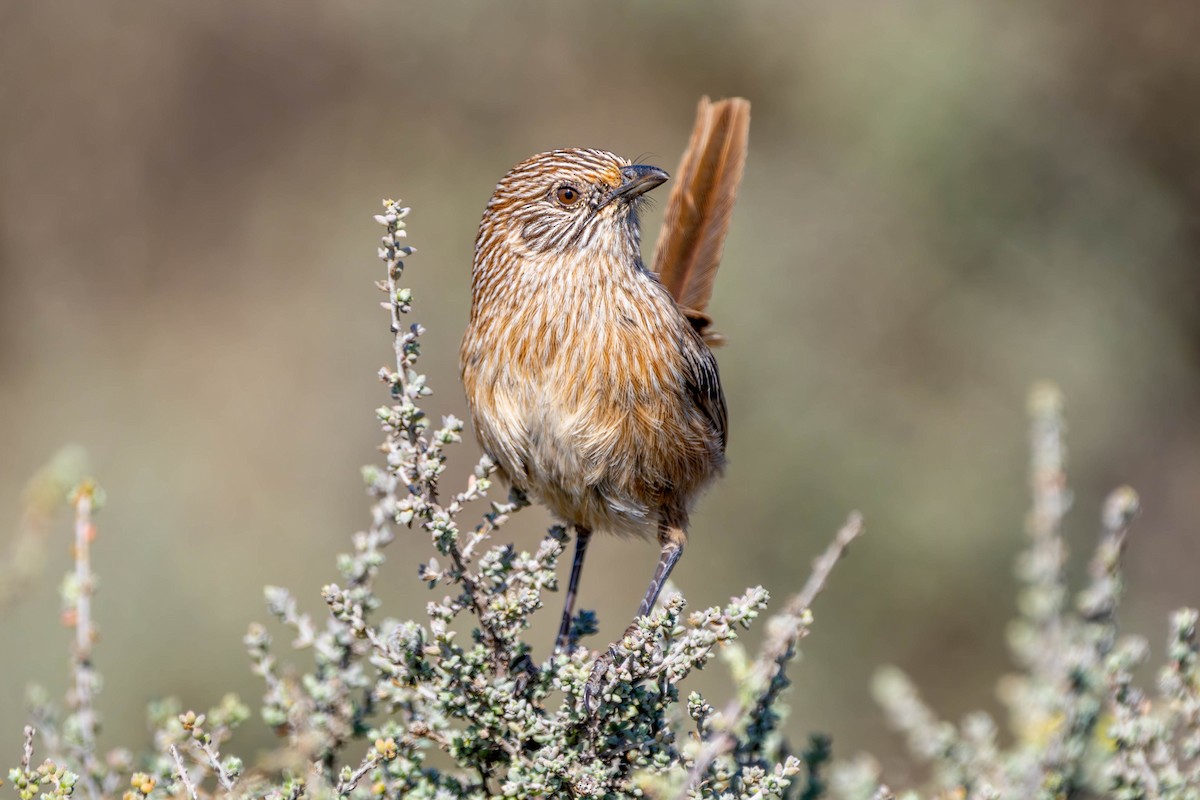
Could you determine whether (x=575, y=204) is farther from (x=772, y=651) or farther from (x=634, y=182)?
(x=772, y=651)

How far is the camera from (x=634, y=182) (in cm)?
382

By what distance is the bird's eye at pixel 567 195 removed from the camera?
12.6 ft

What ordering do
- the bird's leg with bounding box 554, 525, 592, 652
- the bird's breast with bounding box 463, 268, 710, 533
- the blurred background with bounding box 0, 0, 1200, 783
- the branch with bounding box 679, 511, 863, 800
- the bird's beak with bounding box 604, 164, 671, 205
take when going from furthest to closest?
1. the blurred background with bounding box 0, 0, 1200, 783
2. the bird's beak with bounding box 604, 164, 671, 205
3. the bird's breast with bounding box 463, 268, 710, 533
4. the bird's leg with bounding box 554, 525, 592, 652
5. the branch with bounding box 679, 511, 863, 800

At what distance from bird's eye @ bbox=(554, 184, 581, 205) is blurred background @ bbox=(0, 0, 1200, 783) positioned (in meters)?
3.75

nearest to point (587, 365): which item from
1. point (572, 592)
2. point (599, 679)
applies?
point (572, 592)

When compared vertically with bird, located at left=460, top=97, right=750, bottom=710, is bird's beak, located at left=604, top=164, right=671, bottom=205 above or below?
→ above

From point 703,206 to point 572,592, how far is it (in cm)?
161

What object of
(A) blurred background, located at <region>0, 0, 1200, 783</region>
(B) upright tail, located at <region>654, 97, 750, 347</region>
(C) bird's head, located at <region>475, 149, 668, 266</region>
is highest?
(A) blurred background, located at <region>0, 0, 1200, 783</region>

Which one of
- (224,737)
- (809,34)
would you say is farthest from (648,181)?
(809,34)

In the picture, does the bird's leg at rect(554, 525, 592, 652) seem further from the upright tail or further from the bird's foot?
the upright tail

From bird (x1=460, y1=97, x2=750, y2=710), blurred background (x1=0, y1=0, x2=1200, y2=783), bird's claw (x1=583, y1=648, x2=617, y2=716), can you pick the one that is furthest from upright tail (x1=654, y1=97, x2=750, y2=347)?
blurred background (x1=0, y1=0, x2=1200, y2=783)

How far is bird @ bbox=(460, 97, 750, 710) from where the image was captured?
141 inches

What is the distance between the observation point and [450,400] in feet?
26.7

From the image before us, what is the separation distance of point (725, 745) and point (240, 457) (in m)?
7.05
